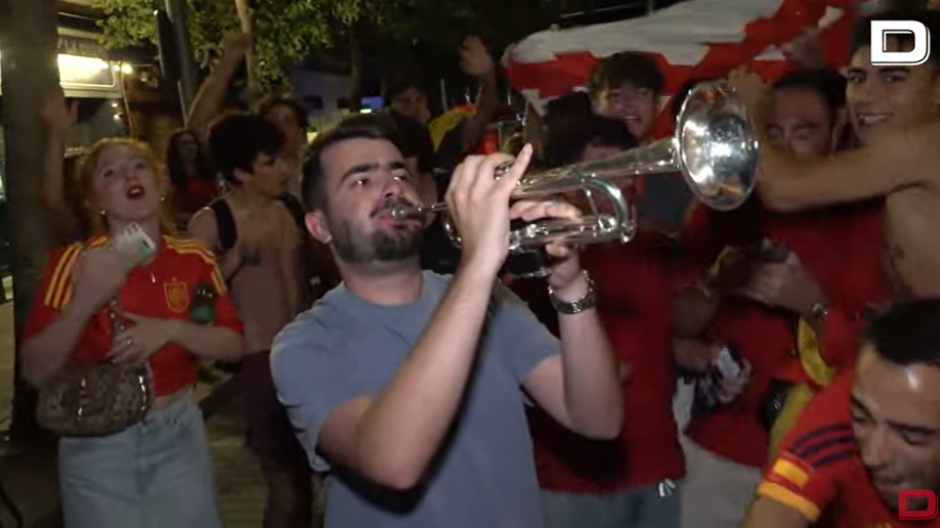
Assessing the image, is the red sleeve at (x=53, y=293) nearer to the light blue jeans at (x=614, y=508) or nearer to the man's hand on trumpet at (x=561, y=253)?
the light blue jeans at (x=614, y=508)

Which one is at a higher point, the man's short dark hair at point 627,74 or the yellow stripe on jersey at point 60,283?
the man's short dark hair at point 627,74

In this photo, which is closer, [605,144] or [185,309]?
[605,144]

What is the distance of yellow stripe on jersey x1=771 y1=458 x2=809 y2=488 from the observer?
2572 millimetres

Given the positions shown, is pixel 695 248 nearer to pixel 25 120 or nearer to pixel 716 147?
pixel 716 147

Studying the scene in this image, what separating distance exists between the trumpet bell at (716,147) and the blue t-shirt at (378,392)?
0.56 m

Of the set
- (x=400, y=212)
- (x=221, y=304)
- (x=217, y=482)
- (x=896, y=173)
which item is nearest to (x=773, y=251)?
(x=896, y=173)

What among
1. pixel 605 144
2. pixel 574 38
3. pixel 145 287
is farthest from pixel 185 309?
pixel 574 38

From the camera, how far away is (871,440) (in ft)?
8.01

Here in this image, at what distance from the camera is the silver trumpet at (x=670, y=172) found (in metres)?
2.42

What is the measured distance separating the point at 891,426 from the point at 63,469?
9.02 ft

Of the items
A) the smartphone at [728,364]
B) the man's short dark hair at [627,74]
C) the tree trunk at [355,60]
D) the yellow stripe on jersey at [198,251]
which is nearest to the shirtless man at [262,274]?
the yellow stripe on jersey at [198,251]

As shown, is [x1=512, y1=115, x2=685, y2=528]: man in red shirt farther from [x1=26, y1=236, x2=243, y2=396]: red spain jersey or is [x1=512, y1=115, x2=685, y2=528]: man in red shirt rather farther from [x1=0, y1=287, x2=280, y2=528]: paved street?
[x1=0, y1=287, x2=280, y2=528]: paved street

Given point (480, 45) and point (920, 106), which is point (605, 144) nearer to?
point (920, 106)

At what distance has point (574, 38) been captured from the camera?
21.9 feet
